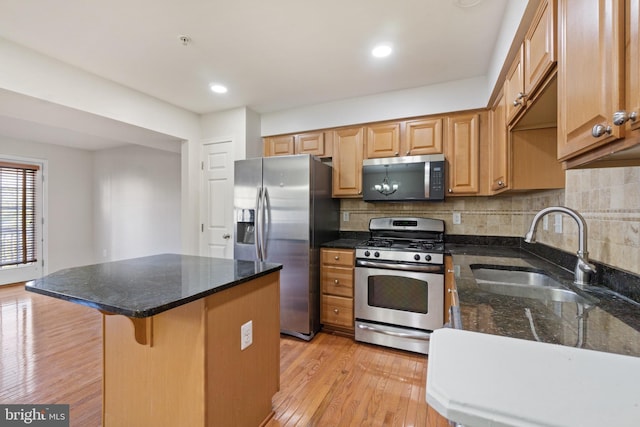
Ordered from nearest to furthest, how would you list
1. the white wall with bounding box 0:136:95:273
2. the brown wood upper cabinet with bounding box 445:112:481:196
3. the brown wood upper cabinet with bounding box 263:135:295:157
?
the brown wood upper cabinet with bounding box 445:112:481:196 < the brown wood upper cabinet with bounding box 263:135:295:157 < the white wall with bounding box 0:136:95:273

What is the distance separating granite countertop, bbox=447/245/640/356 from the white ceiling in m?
1.66

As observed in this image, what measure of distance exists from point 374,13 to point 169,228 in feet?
14.6

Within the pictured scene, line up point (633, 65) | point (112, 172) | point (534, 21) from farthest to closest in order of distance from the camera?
1. point (112, 172)
2. point (534, 21)
3. point (633, 65)

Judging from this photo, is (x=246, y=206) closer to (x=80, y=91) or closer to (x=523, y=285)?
(x=80, y=91)

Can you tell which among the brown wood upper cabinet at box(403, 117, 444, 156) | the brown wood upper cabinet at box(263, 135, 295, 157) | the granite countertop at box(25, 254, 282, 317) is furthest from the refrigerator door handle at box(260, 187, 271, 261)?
the brown wood upper cabinet at box(403, 117, 444, 156)

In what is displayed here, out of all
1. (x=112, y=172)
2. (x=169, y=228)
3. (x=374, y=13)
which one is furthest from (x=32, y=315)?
(x=374, y=13)

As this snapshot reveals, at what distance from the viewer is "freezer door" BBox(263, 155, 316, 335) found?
8.80ft

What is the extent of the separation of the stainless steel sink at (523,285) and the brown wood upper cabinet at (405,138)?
4.35 feet

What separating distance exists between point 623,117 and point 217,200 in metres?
3.38

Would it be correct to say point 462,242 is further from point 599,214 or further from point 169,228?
point 169,228

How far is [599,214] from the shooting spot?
1380mm


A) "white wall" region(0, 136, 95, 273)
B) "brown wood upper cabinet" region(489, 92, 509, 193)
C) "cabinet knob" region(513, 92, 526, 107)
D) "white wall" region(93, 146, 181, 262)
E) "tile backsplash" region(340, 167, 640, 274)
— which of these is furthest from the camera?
"white wall" region(0, 136, 95, 273)

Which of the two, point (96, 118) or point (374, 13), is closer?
point (374, 13)
